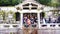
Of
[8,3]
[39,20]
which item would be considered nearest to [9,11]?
[8,3]

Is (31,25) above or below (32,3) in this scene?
below

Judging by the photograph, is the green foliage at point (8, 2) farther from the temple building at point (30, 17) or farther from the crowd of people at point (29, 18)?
the crowd of people at point (29, 18)

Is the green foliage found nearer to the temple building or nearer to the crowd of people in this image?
the temple building

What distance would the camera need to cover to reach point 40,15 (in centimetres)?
486

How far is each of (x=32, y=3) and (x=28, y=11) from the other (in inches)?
4.9

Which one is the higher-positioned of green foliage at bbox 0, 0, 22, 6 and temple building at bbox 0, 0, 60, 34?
green foliage at bbox 0, 0, 22, 6

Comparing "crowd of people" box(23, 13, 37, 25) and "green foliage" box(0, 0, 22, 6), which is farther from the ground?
"green foliage" box(0, 0, 22, 6)

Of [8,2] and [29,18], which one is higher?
[8,2]

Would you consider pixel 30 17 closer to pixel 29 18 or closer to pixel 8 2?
pixel 29 18

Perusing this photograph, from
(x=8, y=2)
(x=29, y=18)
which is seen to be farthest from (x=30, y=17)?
(x=8, y=2)

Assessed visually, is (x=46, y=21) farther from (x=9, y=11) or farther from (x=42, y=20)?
(x=9, y=11)

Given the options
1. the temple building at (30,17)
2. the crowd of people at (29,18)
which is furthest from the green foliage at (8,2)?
the crowd of people at (29,18)

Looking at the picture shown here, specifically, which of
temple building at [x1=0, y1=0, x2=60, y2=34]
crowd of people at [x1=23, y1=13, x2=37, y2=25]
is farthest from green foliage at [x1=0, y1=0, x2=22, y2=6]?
crowd of people at [x1=23, y1=13, x2=37, y2=25]

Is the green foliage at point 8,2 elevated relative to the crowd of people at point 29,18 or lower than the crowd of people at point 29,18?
elevated
